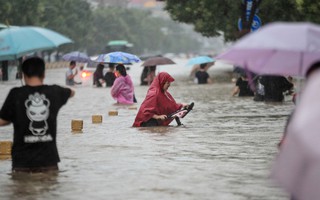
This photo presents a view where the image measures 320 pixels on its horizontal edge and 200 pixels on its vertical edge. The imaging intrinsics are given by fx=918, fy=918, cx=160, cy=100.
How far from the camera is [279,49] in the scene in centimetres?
664

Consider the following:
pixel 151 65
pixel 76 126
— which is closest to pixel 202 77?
pixel 151 65

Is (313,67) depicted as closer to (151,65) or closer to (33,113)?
(33,113)

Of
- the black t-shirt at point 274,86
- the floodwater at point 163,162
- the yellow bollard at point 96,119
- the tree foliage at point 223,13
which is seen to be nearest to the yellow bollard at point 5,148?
the floodwater at point 163,162

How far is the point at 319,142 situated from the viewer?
18.0 feet

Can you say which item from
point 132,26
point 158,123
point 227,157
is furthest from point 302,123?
point 132,26

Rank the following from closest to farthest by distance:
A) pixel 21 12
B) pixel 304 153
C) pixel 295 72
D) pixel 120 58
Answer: pixel 304 153, pixel 295 72, pixel 120 58, pixel 21 12

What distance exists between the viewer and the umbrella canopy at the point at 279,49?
6633 millimetres

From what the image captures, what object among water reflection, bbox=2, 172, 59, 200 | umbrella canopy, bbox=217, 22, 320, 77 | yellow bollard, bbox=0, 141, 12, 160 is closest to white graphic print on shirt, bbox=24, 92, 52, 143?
water reflection, bbox=2, 172, 59, 200

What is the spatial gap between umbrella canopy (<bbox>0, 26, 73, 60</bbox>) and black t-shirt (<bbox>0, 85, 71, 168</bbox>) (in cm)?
202

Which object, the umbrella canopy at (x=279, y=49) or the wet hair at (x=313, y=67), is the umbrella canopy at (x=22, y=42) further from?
the wet hair at (x=313, y=67)

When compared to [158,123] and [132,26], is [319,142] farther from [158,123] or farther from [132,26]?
[132,26]

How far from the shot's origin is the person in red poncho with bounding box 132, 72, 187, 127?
1709 centimetres

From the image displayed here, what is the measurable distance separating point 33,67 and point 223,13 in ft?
114

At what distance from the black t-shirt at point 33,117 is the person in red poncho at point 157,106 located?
7031mm
